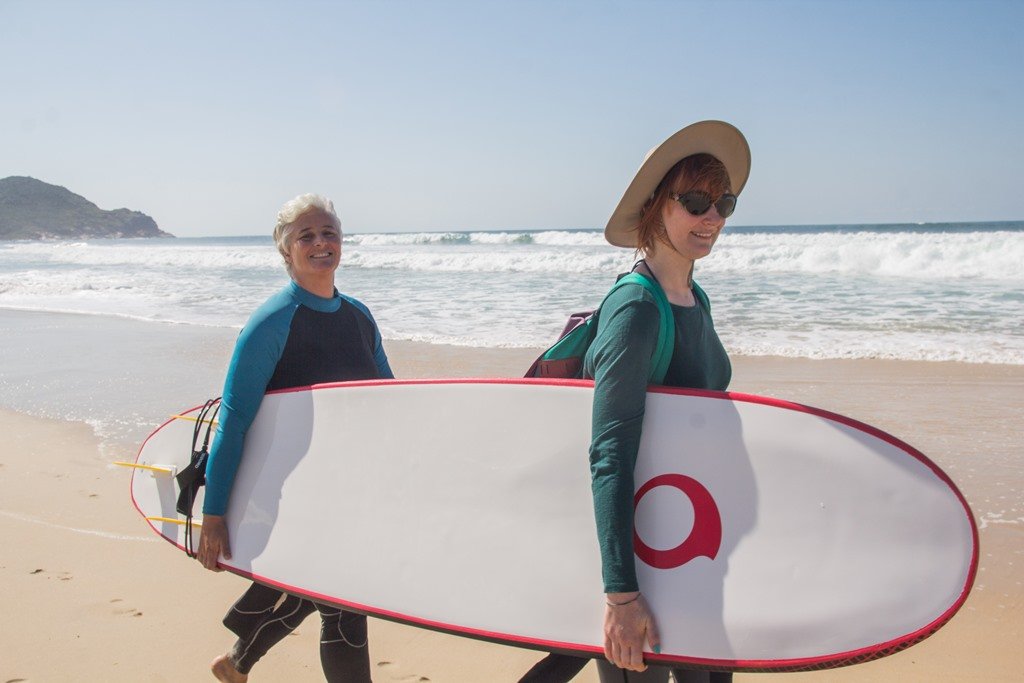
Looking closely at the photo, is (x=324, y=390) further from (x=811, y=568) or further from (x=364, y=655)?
(x=811, y=568)

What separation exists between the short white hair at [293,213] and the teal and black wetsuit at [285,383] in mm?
158

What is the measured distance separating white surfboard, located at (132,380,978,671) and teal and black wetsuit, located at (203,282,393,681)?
0.15 metres

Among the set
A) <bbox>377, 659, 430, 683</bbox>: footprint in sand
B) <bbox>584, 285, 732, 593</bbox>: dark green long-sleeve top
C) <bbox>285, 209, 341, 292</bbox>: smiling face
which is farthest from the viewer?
<bbox>377, 659, 430, 683</bbox>: footprint in sand

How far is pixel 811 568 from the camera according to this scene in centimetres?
139

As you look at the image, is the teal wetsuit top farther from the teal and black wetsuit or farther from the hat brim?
the hat brim

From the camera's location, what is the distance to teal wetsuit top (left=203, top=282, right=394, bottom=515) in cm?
186

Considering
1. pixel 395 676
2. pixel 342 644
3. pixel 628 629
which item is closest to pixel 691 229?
pixel 628 629

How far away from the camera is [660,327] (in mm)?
1363

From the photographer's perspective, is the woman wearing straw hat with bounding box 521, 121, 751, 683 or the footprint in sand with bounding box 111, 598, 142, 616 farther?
the footprint in sand with bounding box 111, 598, 142, 616

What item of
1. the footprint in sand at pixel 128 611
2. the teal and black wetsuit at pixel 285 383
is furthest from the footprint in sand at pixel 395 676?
the footprint in sand at pixel 128 611

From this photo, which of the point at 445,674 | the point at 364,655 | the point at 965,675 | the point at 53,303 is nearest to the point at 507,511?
the point at 364,655

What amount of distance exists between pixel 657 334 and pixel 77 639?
240 cm

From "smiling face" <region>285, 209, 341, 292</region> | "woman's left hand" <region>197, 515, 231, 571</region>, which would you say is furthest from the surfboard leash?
"smiling face" <region>285, 209, 341, 292</region>

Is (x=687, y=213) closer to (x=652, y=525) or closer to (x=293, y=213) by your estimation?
(x=652, y=525)
